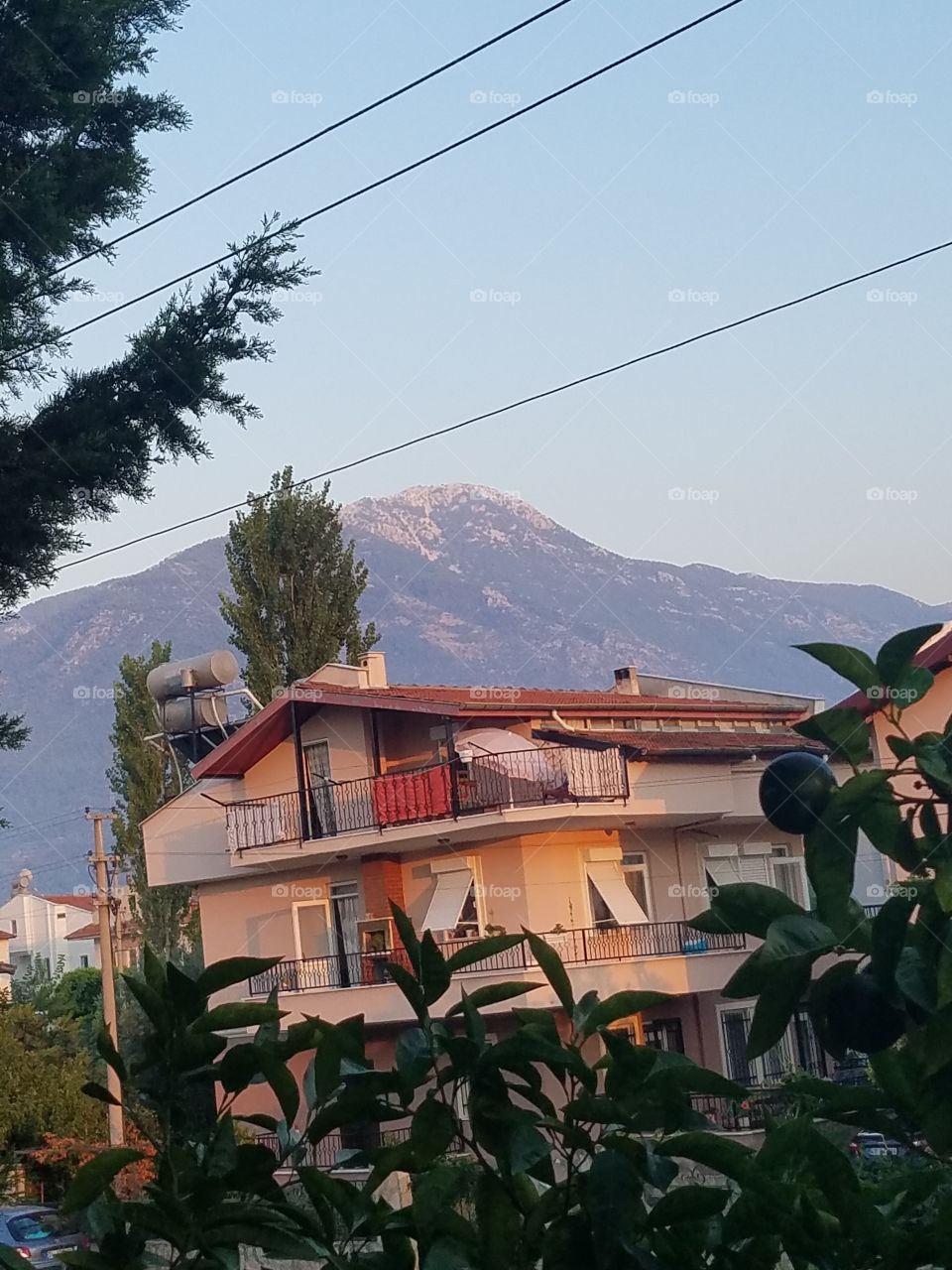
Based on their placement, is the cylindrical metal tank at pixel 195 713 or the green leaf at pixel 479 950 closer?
the green leaf at pixel 479 950

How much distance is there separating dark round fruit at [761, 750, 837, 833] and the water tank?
83.9ft

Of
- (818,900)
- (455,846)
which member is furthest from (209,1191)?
(455,846)

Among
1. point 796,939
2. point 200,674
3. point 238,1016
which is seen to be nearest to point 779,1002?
point 796,939

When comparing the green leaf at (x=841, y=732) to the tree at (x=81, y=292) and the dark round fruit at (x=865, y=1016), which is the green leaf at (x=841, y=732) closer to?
the dark round fruit at (x=865, y=1016)

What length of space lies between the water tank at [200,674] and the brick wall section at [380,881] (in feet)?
15.7

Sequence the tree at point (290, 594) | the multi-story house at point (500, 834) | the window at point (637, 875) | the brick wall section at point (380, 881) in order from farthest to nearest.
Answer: the tree at point (290, 594) < the brick wall section at point (380, 881) < the window at point (637, 875) < the multi-story house at point (500, 834)

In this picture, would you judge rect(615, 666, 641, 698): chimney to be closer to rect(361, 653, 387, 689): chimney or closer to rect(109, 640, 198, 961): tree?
rect(361, 653, 387, 689): chimney

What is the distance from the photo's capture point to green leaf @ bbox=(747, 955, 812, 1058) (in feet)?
4.33

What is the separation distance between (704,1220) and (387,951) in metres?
23.6

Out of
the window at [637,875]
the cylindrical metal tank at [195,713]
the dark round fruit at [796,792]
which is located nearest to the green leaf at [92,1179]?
the dark round fruit at [796,792]

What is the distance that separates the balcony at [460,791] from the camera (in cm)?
2206

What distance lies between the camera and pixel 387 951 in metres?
24.4

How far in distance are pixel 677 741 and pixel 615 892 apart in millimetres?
2592

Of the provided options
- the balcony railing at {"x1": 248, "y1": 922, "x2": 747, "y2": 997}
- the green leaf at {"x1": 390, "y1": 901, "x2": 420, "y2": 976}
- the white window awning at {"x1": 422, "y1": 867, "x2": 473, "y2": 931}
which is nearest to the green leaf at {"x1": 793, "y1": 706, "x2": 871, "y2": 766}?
the green leaf at {"x1": 390, "y1": 901, "x2": 420, "y2": 976}
